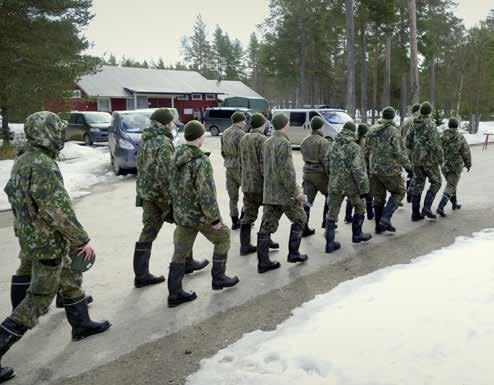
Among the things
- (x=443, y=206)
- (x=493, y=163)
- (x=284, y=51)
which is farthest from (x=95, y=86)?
(x=443, y=206)

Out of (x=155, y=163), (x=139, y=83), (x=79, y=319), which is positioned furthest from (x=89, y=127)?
(x=139, y=83)

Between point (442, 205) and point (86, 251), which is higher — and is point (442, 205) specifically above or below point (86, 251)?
below

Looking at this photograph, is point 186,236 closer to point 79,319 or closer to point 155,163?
point 155,163

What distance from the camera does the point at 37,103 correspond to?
55.2ft

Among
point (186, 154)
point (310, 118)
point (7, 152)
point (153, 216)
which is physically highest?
point (310, 118)

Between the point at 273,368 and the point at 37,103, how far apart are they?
16063 millimetres

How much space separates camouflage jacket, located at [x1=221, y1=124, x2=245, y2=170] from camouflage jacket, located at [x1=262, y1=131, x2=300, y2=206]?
188 centimetres

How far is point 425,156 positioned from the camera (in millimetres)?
8258

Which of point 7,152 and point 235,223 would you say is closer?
point 235,223

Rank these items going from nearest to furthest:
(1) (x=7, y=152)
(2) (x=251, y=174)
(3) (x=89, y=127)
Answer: (2) (x=251, y=174), (1) (x=7, y=152), (3) (x=89, y=127)

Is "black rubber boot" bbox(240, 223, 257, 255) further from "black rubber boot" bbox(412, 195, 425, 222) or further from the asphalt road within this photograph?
"black rubber boot" bbox(412, 195, 425, 222)


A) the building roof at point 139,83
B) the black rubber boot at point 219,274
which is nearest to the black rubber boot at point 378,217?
the black rubber boot at point 219,274

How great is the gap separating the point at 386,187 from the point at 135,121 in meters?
9.58

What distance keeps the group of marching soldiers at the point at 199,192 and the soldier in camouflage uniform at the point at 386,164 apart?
2 cm
